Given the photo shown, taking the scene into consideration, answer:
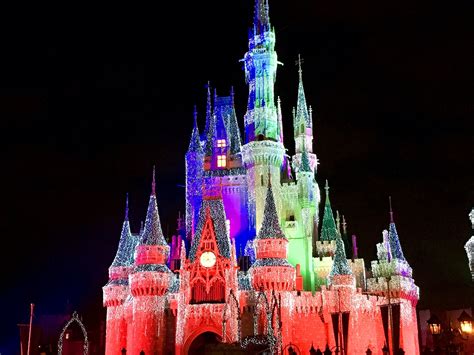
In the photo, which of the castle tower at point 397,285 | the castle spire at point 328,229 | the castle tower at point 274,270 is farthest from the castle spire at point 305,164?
the castle tower at point 274,270

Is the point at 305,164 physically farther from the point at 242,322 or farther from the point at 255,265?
the point at 242,322

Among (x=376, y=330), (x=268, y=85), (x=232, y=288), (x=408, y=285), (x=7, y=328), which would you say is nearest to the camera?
(x=232, y=288)

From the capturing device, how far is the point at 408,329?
54.2 metres

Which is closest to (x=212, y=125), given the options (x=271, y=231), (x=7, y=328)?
(x=271, y=231)

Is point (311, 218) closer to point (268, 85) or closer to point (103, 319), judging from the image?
point (268, 85)

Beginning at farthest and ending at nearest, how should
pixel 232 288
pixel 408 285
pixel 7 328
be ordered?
pixel 7 328
pixel 408 285
pixel 232 288

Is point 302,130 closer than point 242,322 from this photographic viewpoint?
No

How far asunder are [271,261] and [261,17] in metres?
26.6

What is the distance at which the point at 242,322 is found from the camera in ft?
153

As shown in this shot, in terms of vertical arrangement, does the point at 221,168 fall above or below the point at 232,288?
above

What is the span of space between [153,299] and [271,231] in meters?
10.3

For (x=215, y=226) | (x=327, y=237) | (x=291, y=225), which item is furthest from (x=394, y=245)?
(x=215, y=226)

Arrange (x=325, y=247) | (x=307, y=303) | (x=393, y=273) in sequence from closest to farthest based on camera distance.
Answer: (x=307, y=303) < (x=393, y=273) < (x=325, y=247)

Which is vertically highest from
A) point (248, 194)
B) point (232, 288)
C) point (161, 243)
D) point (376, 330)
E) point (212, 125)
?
point (212, 125)
